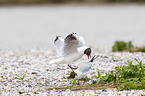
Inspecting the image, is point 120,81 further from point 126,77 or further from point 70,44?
point 70,44

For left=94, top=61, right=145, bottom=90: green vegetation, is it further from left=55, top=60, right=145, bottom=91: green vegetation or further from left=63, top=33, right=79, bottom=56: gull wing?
left=63, top=33, right=79, bottom=56: gull wing

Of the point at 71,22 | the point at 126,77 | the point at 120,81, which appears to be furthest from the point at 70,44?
the point at 71,22

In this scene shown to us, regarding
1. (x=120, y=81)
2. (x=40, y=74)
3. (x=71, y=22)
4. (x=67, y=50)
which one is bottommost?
(x=120, y=81)

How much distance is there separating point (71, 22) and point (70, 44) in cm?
1482

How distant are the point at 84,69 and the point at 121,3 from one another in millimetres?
22238

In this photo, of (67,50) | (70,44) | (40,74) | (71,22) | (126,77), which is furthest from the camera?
(71,22)

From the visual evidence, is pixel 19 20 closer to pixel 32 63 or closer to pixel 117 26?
pixel 117 26

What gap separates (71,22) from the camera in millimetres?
19891

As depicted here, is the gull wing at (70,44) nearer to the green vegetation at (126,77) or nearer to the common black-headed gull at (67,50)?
the common black-headed gull at (67,50)

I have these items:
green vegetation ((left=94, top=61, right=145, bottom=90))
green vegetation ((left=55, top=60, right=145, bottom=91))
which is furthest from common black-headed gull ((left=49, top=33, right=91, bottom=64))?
green vegetation ((left=94, top=61, right=145, bottom=90))

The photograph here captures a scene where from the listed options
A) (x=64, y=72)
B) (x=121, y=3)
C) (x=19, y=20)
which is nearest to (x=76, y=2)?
(x=121, y=3)

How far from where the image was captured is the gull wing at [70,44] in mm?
4977

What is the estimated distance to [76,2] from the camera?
2759cm

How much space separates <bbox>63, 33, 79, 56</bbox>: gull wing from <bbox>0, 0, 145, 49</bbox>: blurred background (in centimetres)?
684
